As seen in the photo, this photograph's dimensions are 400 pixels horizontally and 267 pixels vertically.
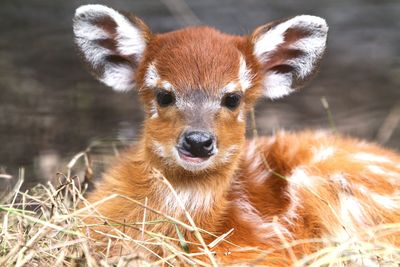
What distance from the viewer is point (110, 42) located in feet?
17.5

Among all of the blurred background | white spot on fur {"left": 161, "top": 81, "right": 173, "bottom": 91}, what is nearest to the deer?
white spot on fur {"left": 161, "top": 81, "right": 173, "bottom": 91}

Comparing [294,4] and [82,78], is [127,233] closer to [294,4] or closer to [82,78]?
[82,78]

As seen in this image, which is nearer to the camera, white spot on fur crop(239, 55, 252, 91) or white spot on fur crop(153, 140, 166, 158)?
white spot on fur crop(153, 140, 166, 158)

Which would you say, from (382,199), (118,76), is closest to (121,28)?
(118,76)

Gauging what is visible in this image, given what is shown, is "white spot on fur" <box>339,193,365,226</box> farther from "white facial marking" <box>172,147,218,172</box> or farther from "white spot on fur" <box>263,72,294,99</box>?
"white facial marking" <box>172,147,218,172</box>

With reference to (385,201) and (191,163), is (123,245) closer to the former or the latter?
A: (191,163)

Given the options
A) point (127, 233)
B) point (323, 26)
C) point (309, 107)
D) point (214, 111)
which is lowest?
point (309, 107)

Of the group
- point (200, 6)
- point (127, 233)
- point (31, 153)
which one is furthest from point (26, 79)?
point (127, 233)

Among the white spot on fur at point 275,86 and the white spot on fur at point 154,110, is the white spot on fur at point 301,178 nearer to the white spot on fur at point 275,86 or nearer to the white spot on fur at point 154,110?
the white spot on fur at point 275,86

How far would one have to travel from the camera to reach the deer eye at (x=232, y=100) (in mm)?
4984

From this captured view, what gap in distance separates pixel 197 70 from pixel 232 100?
290 millimetres

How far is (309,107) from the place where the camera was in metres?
8.51

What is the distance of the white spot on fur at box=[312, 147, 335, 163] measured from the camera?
18.3 feet

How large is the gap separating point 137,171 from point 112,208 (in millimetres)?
266
